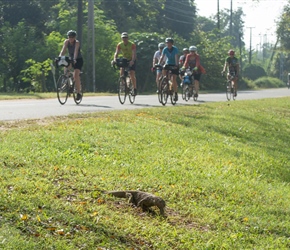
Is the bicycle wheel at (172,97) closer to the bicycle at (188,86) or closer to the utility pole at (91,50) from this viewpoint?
the bicycle at (188,86)

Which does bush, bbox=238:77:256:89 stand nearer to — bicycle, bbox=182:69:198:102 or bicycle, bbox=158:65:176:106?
bicycle, bbox=182:69:198:102

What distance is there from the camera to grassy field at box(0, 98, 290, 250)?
6363 millimetres

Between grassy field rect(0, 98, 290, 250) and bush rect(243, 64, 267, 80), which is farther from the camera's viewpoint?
bush rect(243, 64, 267, 80)

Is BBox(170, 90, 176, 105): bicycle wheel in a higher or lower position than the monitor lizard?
higher

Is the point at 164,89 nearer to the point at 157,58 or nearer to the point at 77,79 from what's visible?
the point at 157,58

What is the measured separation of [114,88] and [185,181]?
31712 millimetres

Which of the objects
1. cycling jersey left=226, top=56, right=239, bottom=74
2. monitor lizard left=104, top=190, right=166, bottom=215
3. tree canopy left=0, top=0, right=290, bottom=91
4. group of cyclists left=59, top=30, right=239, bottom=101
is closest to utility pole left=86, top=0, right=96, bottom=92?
tree canopy left=0, top=0, right=290, bottom=91

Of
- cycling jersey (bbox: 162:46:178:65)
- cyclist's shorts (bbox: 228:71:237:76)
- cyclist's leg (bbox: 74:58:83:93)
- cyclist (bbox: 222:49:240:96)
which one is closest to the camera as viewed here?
cyclist's leg (bbox: 74:58:83:93)

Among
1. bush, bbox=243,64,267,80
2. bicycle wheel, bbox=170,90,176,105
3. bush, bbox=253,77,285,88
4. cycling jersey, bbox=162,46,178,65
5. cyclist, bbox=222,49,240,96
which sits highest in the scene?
cycling jersey, bbox=162,46,178,65

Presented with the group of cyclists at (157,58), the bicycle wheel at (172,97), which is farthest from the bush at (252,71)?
the bicycle wheel at (172,97)

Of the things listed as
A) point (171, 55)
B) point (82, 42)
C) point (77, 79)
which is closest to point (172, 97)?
point (171, 55)

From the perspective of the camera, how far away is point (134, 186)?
8.07 metres

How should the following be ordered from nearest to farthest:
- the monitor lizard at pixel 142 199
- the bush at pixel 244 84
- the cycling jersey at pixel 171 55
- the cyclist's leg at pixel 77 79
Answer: the monitor lizard at pixel 142 199 → the cyclist's leg at pixel 77 79 → the cycling jersey at pixel 171 55 → the bush at pixel 244 84

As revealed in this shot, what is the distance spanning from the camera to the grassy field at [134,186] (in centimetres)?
636
